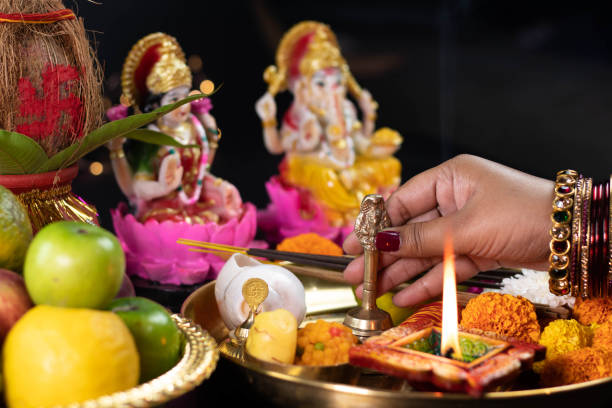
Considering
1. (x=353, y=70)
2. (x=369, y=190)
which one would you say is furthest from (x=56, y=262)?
(x=353, y=70)

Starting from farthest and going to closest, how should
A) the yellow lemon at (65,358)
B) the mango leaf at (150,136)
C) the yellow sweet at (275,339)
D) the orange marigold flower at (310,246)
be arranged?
1. the orange marigold flower at (310,246)
2. the mango leaf at (150,136)
3. the yellow sweet at (275,339)
4. the yellow lemon at (65,358)

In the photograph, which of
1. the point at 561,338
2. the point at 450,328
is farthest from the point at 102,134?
the point at 561,338

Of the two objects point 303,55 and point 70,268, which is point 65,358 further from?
point 303,55

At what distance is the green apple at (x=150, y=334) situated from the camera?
56 cm

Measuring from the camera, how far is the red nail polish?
0.80m

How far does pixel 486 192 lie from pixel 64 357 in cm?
53

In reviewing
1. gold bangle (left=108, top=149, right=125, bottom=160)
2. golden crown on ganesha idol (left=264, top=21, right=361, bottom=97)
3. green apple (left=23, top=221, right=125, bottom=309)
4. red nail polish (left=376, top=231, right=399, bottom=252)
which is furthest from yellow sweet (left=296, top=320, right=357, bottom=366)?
golden crown on ganesha idol (left=264, top=21, right=361, bottom=97)

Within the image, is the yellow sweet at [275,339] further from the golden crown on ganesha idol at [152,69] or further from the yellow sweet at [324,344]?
the golden crown on ganesha idol at [152,69]

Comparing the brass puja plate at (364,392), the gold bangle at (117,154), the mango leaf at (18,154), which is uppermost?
the gold bangle at (117,154)

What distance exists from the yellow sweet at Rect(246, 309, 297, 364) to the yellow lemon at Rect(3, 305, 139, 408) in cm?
19

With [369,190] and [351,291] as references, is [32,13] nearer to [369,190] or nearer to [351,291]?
[351,291]

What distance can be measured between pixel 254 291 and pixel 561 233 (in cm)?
36

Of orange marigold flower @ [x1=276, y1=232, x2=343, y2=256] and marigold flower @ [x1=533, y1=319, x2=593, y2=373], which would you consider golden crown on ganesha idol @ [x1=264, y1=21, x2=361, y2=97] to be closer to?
orange marigold flower @ [x1=276, y1=232, x2=343, y2=256]

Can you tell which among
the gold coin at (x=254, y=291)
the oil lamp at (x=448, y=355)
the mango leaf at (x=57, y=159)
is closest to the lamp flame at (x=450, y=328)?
the oil lamp at (x=448, y=355)
